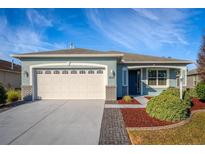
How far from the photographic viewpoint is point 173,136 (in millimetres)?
5266

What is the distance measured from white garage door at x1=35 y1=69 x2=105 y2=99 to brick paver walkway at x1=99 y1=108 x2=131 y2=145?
5.52m

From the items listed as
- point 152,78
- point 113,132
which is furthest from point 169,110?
point 152,78

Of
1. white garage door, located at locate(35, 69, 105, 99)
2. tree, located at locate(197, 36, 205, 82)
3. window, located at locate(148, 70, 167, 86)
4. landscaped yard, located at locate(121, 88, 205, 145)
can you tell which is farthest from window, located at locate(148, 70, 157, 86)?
landscaped yard, located at locate(121, 88, 205, 145)

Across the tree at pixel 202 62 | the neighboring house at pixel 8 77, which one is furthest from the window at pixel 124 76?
the neighboring house at pixel 8 77

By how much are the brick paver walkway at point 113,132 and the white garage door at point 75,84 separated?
5.52 m

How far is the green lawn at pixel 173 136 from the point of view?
4875 mm

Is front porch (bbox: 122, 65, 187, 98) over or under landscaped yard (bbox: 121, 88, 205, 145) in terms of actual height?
over

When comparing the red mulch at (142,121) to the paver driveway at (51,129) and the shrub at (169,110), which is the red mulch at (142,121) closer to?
the shrub at (169,110)

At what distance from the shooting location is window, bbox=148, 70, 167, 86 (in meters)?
15.7

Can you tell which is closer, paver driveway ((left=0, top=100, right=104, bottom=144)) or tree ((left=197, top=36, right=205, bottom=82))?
paver driveway ((left=0, top=100, right=104, bottom=144))

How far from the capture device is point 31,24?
13203 mm

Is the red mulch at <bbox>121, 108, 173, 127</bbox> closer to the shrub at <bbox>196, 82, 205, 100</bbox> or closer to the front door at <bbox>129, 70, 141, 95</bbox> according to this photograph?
the shrub at <bbox>196, 82, 205, 100</bbox>

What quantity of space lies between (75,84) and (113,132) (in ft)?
25.2

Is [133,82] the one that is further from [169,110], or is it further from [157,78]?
[169,110]
